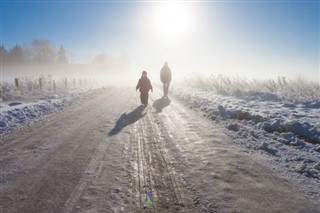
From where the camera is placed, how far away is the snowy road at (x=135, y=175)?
12.6ft

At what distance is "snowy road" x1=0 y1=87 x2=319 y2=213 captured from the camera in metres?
3.85

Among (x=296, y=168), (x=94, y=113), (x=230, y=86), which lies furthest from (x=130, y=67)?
(x=296, y=168)

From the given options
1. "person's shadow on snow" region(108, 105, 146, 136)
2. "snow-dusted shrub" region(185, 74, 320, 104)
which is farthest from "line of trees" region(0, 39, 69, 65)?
"person's shadow on snow" region(108, 105, 146, 136)

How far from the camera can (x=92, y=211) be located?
3654 mm

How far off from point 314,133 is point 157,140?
4.46m

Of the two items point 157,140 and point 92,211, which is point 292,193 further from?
point 157,140

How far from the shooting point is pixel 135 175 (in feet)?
16.1

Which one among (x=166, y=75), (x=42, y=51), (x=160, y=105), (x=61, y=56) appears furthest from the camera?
(x=61, y=56)

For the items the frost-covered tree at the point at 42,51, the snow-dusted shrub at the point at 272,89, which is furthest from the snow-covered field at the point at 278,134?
the frost-covered tree at the point at 42,51

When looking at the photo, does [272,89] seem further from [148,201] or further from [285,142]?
[148,201]

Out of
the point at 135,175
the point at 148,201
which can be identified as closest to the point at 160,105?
the point at 135,175

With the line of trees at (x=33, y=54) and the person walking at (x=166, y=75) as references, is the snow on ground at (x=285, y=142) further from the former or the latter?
the line of trees at (x=33, y=54)

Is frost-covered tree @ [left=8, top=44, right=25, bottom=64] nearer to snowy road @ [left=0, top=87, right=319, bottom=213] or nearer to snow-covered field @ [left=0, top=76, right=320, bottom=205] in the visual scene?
snow-covered field @ [left=0, top=76, right=320, bottom=205]

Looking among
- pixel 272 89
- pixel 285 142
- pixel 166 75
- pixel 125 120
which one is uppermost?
pixel 166 75
